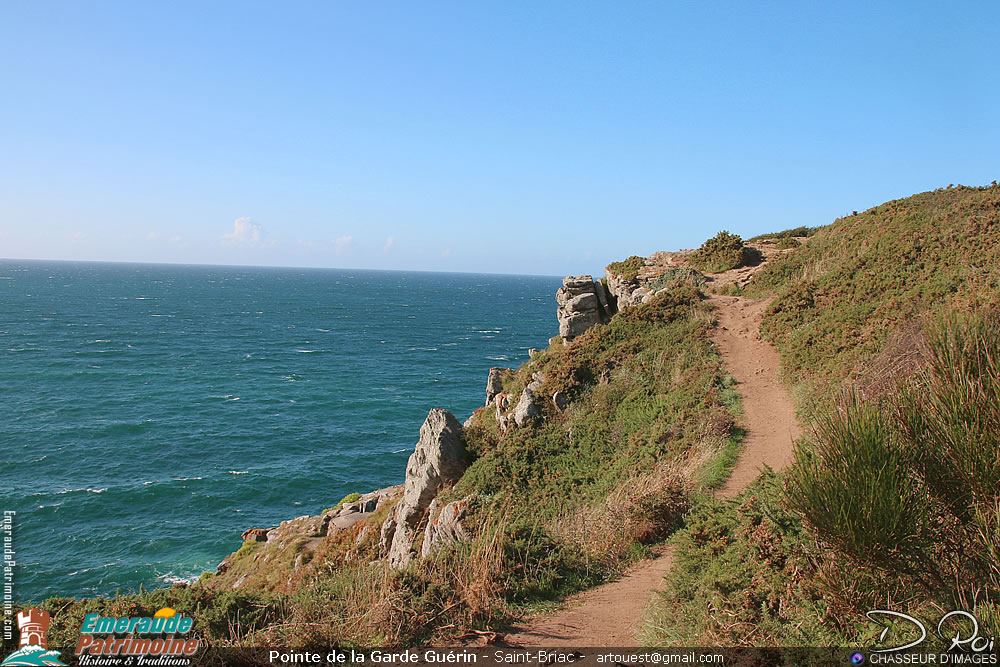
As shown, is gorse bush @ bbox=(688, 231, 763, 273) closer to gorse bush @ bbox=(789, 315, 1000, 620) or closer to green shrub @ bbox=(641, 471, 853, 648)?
green shrub @ bbox=(641, 471, 853, 648)

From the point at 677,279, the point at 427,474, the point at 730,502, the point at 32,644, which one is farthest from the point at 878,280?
the point at 32,644

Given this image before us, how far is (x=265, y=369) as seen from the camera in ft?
210

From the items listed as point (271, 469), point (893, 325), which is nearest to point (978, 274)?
point (893, 325)

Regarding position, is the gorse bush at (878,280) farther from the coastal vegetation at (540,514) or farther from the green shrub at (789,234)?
the green shrub at (789,234)

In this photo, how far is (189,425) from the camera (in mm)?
44062

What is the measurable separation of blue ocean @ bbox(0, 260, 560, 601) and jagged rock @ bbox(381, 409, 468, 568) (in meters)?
13.1

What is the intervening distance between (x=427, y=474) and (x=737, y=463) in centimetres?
1010

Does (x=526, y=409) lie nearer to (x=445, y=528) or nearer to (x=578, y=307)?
(x=445, y=528)

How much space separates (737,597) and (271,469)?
116 feet

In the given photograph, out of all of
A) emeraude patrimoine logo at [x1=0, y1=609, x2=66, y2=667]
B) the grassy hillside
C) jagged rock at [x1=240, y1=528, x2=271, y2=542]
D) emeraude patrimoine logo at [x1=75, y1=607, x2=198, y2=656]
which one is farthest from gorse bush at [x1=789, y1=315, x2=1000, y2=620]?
jagged rock at [x1=240, y1=528, x2=271, y2=542]

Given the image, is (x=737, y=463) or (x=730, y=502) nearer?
(x=730, y=502)

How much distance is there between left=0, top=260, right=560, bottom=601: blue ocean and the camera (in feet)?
91.1
